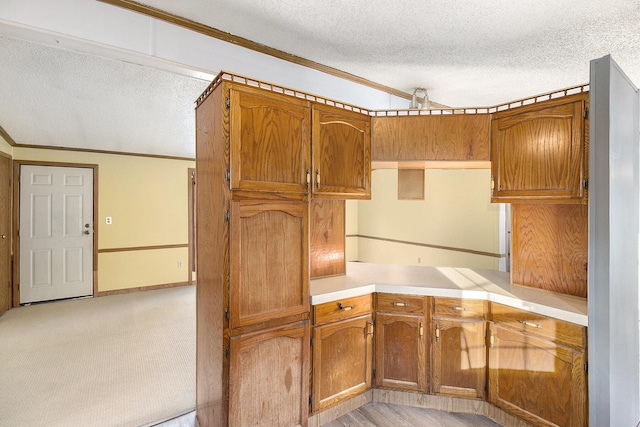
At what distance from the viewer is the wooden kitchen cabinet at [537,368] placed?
187 centimetres

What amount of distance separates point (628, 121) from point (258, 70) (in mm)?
2309

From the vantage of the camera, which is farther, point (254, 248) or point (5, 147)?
point (5, 147)

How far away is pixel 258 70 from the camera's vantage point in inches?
96.4

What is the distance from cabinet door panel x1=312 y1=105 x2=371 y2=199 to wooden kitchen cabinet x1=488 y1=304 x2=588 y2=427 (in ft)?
4.33

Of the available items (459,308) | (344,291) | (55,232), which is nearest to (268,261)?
(344,291)

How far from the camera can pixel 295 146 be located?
2020 millimetres

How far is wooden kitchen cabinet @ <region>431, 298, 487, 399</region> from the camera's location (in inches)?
91.4

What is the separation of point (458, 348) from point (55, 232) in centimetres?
532

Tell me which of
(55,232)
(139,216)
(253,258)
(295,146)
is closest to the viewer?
(253,258)

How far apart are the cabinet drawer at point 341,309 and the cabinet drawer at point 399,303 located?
9 cm

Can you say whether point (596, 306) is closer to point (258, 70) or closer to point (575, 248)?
point (575, 248)

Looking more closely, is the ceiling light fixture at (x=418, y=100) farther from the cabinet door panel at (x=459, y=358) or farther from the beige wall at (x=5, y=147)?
the beige wall at (x=5, y=147)

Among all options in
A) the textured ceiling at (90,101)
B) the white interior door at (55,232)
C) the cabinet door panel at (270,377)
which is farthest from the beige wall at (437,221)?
the white interior door at (55,232)

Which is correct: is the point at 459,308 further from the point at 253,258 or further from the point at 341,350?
the point at 253,258
